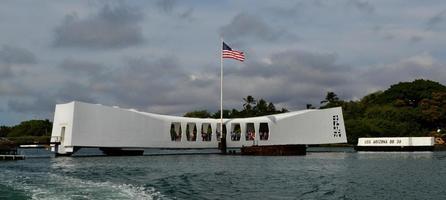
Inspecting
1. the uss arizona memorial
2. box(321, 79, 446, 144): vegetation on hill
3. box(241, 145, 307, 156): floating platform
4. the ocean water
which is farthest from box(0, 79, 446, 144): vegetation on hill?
the ocean water

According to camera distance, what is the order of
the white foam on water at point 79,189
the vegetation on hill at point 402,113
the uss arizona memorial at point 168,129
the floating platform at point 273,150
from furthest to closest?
the vegetation on hill at point 402,113 → the floating platform at point 273,150 → the uss arizona memorial at point 168,129 → the white foam on water at point 79,189

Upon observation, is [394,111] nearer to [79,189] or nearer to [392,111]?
[392,111]

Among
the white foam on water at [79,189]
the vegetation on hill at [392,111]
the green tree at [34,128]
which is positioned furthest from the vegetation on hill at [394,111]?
the white foam on water at [79,189]

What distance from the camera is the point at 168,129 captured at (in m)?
62.4

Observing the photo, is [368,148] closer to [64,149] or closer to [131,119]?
[131,119]

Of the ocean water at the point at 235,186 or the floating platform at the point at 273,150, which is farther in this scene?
the floating platform at the point at 273,150

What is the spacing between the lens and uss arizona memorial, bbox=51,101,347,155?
180 feet

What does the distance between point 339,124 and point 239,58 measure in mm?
16810

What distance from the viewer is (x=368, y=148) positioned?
74.1 metres

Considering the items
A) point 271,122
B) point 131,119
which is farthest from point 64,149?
point 271,122

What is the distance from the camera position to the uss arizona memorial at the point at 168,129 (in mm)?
54812

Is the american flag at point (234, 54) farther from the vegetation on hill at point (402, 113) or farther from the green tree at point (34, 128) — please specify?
the green tree at point (34, 128)

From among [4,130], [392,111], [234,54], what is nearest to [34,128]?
[4,130]

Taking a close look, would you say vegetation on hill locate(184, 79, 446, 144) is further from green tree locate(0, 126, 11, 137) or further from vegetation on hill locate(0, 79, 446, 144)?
green tree locate(0, 126, 11, 137)
